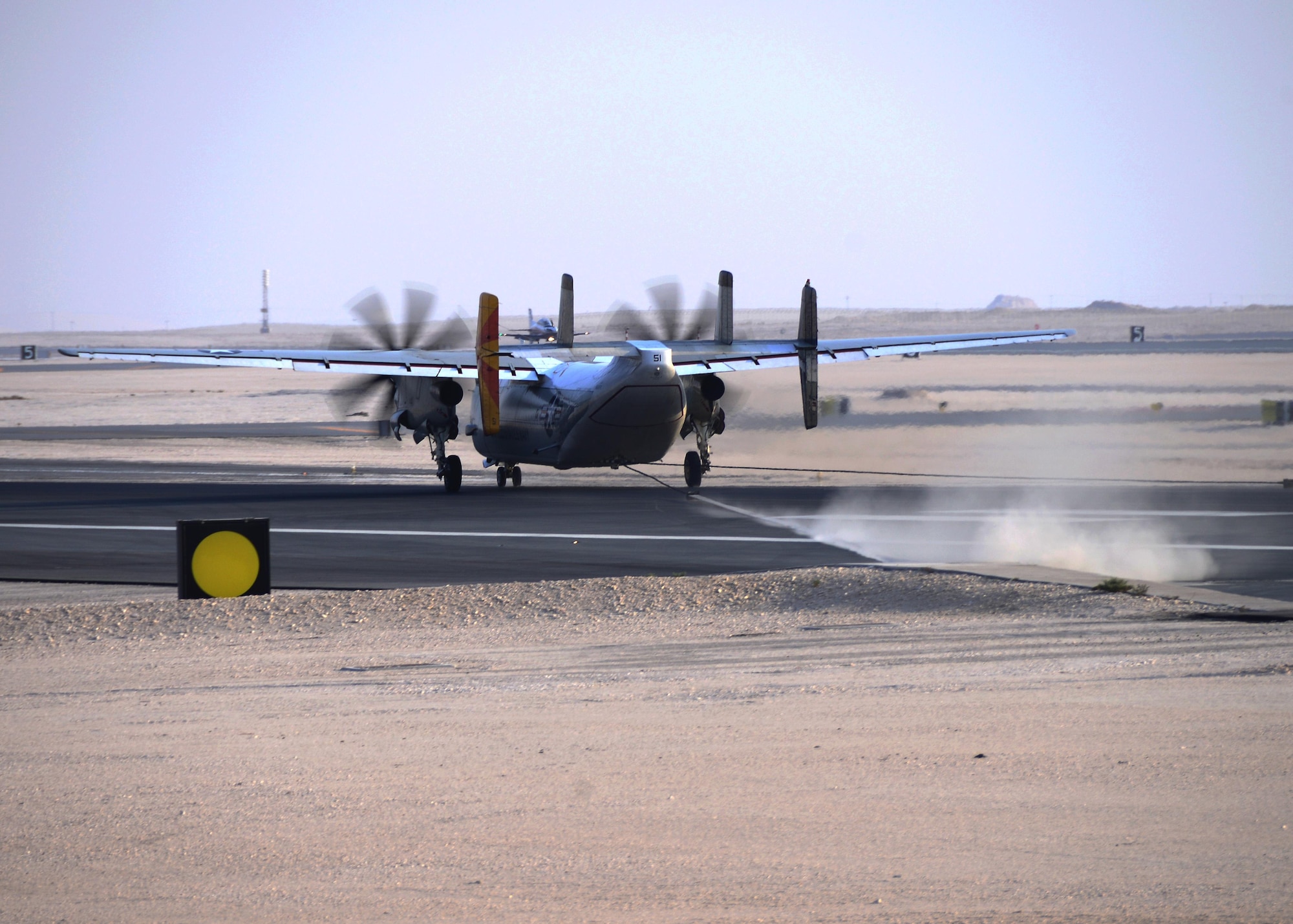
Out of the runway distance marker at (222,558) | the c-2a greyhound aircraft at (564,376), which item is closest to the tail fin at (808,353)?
the c-2a greyhound aircraft at (564,376)

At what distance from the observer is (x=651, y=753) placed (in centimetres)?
866

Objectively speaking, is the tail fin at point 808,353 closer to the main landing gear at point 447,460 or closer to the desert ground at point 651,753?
the main landing gear at point 447,460

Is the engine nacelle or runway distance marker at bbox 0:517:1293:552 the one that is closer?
runway distance marker at bbox 0:517:1293:552

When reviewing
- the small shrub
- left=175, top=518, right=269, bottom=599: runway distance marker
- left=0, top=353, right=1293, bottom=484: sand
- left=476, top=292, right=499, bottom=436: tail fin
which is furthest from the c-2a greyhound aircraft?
the small shrub

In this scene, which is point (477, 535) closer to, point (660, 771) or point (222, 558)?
point (222, 558)

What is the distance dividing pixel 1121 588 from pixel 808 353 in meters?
17.8

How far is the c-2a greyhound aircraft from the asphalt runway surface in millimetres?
1143

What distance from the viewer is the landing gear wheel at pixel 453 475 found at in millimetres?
31812

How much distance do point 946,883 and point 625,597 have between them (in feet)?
31.2

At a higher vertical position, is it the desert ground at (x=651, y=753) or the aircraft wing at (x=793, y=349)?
the aircraft wing at (x=793, y=349)

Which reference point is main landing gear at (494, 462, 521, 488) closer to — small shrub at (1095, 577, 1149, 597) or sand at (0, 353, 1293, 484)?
sand at (0, 353, 1293, 484)

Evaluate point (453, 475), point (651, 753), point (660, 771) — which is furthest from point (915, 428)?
point (660, 771)

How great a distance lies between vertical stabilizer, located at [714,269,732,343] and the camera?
1405 inches

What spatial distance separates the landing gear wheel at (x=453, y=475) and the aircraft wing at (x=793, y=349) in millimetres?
5764
